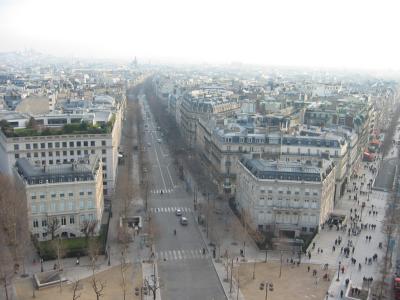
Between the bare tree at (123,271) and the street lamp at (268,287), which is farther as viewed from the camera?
the bare tree at (123,271)

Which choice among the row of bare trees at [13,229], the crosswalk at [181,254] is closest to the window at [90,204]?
Result: the row of bare trees at [13,229]

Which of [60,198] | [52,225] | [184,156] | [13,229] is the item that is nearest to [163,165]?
[184,156]

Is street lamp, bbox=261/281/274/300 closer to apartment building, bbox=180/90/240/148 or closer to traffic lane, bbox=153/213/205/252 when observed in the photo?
traffic lane, bbox=153/213/205/252

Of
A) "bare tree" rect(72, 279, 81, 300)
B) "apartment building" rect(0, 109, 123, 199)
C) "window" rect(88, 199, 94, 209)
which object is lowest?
"bare tree" rect(72, 279, 81, 300)

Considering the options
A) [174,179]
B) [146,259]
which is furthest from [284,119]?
[146,259]

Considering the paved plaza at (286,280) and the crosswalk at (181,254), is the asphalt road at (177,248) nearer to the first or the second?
the crosswalk at (181,254)

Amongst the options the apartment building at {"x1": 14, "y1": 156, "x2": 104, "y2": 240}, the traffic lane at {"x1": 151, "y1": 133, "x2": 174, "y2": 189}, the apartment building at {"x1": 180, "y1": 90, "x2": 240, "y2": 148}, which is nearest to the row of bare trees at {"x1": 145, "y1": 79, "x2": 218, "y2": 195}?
the traffic lane at {"x1": 151, "y1": 133, "x2": 174, "y2": 189}

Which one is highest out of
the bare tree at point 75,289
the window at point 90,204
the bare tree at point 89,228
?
the window at point 90,204
